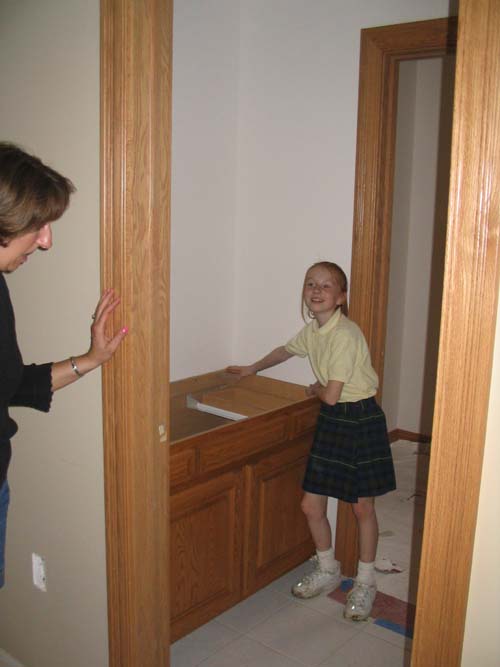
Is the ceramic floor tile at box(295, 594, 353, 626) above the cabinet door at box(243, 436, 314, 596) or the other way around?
the other way around

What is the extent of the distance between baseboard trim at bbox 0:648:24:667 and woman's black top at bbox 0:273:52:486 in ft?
3.03

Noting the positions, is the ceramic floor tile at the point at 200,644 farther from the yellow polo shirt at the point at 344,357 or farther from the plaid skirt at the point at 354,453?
the yellow polo shirt at the point at 344,357

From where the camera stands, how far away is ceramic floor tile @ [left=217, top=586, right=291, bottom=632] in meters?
2.60

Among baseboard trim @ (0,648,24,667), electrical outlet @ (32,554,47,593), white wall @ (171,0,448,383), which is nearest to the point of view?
electrical outlet @ (32,554,47,593)

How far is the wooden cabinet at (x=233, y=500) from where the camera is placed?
2.33m

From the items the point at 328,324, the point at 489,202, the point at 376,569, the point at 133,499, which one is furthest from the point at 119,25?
the point at 376,569

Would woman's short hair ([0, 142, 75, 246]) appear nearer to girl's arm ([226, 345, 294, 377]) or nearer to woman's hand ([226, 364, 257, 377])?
girl's arm ([226, 345, 294, 377])

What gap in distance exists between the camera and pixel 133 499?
176 centimetres

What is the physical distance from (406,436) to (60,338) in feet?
11.0

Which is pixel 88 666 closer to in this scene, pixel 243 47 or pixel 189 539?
pixel 189 539

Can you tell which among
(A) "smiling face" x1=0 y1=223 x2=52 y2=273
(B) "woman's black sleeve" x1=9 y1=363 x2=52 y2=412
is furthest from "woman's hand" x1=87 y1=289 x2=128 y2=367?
(A) "smiling face" x1=0 y1=223 x2=52 y2=273

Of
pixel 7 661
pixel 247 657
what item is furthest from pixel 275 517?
pixel 7 661

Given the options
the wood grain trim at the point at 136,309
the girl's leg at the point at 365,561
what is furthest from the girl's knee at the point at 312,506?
the wood grain trim at the point at 136,309

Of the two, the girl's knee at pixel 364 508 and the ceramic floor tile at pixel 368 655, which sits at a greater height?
the girl's knee at pixel 364 508
